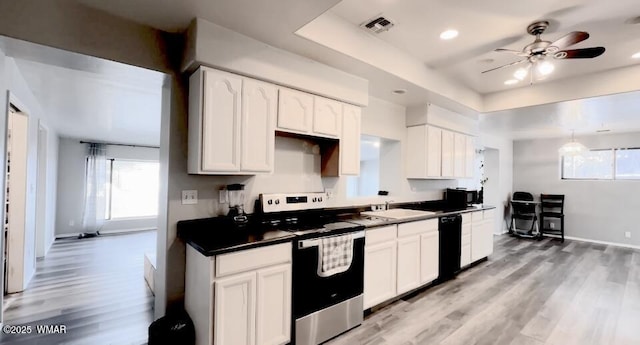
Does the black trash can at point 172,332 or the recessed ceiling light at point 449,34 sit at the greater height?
the recessed ceiling light at point 449,34

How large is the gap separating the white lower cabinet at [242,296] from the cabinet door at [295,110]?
1.05 meters

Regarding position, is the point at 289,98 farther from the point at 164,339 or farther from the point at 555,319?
the point at 555,319

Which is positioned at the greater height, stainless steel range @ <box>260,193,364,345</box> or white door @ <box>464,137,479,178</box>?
white door @ <box>464,137,479,178</box>

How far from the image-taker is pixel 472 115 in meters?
4.57

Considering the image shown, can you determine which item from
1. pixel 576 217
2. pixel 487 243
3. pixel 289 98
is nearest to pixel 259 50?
pixel 289 98

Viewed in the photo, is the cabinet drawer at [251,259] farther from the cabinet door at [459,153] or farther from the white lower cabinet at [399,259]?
the cabinet door at [459,153]

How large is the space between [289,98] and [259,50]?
1.47 feet

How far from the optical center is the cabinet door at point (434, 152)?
13.1ft

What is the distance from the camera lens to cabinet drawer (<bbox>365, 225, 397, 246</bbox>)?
2686mm

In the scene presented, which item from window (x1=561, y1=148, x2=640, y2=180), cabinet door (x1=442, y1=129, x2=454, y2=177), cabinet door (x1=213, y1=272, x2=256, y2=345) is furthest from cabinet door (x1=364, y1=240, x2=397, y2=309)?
window (x1=561, y1=148, x2=640, y2=180)

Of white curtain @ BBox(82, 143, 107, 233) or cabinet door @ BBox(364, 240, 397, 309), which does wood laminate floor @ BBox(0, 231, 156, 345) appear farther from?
cabinet door @ BBox(364, 240, 397, 309)

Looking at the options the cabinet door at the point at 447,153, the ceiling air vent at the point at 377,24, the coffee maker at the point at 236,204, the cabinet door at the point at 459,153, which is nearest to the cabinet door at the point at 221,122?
the coffee maker at the point at 236,204

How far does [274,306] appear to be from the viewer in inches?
79.9

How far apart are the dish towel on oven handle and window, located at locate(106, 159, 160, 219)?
21.3ft
